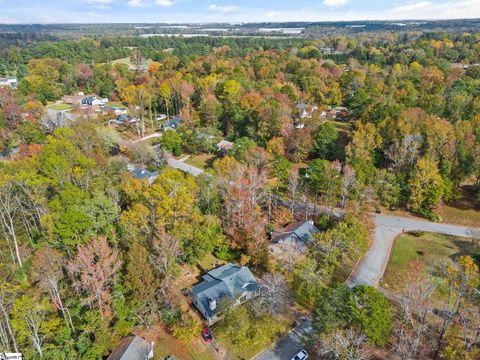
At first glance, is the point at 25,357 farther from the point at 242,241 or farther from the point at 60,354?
the point at 242,241

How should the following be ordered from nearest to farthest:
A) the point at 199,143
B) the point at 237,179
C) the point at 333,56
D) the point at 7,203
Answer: the point at 7,203
the point at 237,179
the point at 199,143
the point at 333,56

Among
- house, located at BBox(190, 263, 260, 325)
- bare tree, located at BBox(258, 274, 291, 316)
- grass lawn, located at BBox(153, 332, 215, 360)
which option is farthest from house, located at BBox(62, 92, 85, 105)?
bare tree, located at BBox(258, 274, 291, 316)

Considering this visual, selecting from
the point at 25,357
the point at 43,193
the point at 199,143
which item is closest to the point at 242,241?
the point at 25,357

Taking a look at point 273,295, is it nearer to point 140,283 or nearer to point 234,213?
point 140,283

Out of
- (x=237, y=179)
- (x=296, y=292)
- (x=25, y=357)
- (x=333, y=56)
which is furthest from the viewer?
(x=333, y=56)

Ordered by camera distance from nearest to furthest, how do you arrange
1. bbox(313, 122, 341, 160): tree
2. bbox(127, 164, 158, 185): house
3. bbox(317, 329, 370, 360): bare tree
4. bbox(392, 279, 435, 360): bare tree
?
bbox(317, 329, 370, 360): bare tree
bbox(392, 279, 435, 360): bare tree
bbox(127, 164, 158, 185): house
bbox(313, 122, 341, 160): tree

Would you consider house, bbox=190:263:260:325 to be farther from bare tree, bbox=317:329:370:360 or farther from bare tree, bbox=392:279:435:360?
bare tree, bbox=392:279:435:360
